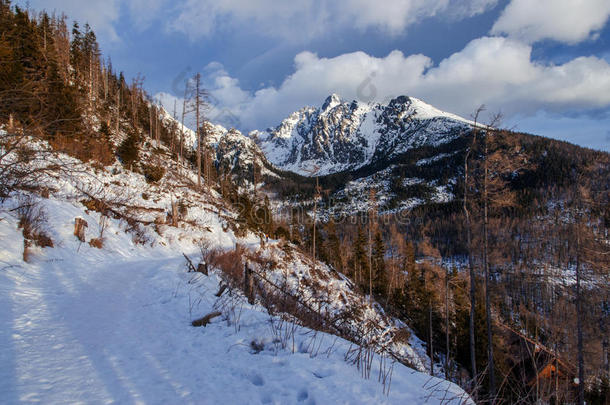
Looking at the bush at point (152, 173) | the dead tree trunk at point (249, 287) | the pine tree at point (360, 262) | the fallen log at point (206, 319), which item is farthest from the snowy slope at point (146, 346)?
the pine tree at point (360, 262)

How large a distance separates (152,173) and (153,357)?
25.4m

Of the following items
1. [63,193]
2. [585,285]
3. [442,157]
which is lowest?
[585,285]

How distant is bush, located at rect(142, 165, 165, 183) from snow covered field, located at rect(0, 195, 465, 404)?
20.4 m

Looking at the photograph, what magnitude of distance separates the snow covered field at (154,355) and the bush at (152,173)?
2039 centimetres

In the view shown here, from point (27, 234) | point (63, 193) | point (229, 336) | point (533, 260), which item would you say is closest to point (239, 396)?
point (229, 336)

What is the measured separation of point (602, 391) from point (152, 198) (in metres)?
37.9

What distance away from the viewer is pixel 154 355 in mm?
3387

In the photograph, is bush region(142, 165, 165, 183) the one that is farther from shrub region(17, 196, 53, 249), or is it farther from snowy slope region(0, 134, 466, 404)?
snowy slope region(0, 134, 466, 404)

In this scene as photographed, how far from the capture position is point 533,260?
81.6 metres

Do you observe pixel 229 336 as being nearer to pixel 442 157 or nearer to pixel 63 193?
pixel 63 193

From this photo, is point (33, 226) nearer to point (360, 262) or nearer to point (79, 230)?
point (79, 230)

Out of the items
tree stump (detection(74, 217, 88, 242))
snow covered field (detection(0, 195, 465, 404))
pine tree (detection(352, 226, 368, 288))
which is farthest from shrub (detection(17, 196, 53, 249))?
pine tree (detection(352, 226, 368, 288))

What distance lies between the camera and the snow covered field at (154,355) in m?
2.60

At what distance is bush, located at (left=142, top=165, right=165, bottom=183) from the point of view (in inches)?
981
